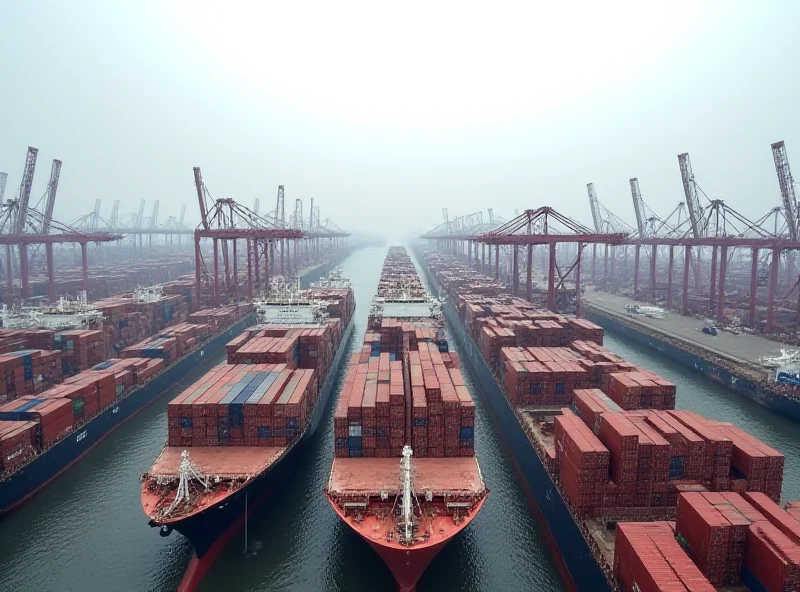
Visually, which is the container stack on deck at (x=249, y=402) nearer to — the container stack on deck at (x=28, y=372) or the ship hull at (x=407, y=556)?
the ship hull at (x=407, y=556)

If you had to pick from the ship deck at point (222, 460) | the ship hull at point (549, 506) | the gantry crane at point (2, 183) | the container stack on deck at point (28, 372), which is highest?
the gantry crane at point (2, 183)

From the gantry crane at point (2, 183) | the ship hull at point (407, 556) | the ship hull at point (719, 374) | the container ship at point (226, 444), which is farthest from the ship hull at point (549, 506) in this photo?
the gantry crane at point (2, 183)

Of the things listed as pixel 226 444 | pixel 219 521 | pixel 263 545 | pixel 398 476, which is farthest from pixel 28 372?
pixel 398 476

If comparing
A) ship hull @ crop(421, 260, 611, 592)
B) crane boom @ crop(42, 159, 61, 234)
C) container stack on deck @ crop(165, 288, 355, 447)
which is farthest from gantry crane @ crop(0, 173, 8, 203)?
ship hull @ crop(421, 260, 611, 592)

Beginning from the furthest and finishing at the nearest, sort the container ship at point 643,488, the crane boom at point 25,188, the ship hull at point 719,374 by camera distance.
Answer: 1. the crane boom at point 25,188
2. the ship hull at point 719,374
3. the container ship at point 643,488

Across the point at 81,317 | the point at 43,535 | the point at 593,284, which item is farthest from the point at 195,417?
the point at 593,284

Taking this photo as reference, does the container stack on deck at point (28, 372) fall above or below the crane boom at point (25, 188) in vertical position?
below

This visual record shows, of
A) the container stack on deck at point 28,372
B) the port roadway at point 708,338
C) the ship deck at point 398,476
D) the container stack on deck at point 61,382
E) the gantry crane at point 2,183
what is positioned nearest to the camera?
the ship deck at point 398,476

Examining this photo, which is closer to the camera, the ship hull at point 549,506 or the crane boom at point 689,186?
the ship hull at point 549,506
